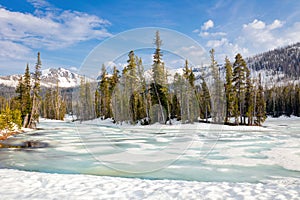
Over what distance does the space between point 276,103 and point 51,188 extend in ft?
257

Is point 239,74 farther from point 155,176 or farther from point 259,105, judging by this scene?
point 155,176

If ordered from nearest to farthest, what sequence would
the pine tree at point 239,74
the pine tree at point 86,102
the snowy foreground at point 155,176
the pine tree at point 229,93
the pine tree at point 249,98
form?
the snowy foreground at point 155,176, the pine tree at point 239,74, the pine tree at point 249,98, the pine tree at point 229,93, the pine tree at point 86,102

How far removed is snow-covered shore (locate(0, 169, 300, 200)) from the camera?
19.2 feet

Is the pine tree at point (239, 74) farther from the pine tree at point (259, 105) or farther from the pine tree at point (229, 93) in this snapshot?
the pine tree at point (259, 105)

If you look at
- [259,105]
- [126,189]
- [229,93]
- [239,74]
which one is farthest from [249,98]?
[126,189]

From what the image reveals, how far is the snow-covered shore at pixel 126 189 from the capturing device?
585 cm

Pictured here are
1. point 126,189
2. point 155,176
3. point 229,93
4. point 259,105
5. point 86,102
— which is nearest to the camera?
point 126,189

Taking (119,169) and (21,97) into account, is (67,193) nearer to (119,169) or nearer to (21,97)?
(119,169)

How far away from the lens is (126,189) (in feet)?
21.4

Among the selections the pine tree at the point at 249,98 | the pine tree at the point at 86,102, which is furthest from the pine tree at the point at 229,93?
the pine tree at the point at 86,102

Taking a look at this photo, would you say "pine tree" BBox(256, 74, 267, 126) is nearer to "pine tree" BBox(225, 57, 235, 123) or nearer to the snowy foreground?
"pine tree" BBox(225, 57, 235, 123)

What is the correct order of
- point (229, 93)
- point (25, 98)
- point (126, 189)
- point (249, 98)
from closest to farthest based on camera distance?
point (126, 189) → point (25, 98) → point (249, 98) → point (229, 93)

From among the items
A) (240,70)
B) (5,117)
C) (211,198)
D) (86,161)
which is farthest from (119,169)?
(240,70)

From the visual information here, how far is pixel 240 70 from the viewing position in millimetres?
34438
